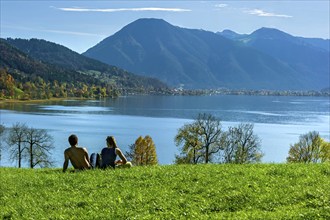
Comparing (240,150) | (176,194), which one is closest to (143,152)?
(240,150)

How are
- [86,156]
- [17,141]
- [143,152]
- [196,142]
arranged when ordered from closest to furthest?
[86,156]
[196,142]
[17,141]
[143,152]

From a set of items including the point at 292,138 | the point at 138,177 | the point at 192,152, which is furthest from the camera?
the point at 292,138

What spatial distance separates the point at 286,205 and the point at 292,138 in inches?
5479

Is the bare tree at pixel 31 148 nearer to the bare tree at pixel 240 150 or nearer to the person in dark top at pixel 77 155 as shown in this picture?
the bare tree at pixel 240 150

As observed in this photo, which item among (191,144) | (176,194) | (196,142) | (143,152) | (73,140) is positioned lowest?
(143,152)

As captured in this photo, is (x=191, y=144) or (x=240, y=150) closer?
(x=191, y=144)

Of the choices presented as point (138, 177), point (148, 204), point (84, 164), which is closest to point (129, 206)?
point (148, 204)

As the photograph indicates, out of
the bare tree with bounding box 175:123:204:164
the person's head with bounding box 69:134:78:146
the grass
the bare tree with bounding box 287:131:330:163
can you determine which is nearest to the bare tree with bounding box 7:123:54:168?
the bare tree with bounding box 175:123:204:164

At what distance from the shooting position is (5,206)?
52.7 ft

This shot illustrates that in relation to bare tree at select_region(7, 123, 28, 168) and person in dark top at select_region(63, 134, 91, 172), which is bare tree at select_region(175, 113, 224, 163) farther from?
person in dark top at select_region(63, 134, 91, 172)

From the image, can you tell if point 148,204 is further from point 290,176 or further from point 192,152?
point 192,152

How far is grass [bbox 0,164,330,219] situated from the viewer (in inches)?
547

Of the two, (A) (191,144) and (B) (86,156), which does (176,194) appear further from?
(A) (191,144)

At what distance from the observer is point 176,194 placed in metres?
16.1
